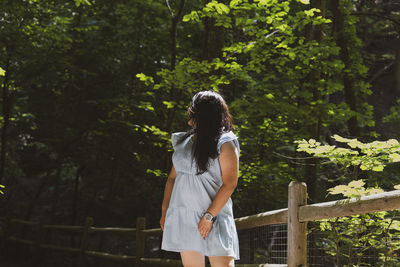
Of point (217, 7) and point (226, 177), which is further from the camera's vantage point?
point (217, 7)

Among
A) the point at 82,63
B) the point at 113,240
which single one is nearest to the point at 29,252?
the point at 113,240

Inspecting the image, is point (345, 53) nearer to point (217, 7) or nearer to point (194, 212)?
point (217, 7)

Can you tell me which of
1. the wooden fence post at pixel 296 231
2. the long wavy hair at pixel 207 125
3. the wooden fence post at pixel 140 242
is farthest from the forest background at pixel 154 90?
the long wavy hair at pixel 207 125

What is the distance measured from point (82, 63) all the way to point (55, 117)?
1.80 m

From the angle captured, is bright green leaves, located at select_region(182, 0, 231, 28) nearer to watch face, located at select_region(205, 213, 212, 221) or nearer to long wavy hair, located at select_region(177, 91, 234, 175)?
long wavy hair, located at select_region(177, 91, 234, 175)

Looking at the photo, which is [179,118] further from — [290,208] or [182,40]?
[290,208]

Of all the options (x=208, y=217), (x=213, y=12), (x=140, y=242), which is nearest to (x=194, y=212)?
(x=208, y=217)

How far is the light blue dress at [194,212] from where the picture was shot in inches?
116

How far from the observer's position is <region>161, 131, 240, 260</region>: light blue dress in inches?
116

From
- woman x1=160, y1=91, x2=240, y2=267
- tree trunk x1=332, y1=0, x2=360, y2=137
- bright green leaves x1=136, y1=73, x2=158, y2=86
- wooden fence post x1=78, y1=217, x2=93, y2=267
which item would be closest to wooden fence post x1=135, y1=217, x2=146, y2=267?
bright green leaves x1=136, y1=73, x2=158, y2=86

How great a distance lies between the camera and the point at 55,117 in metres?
13.5

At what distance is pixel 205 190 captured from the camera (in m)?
3.06

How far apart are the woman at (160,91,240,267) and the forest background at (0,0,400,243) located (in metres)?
3.90

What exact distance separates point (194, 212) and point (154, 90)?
28.1 feet
